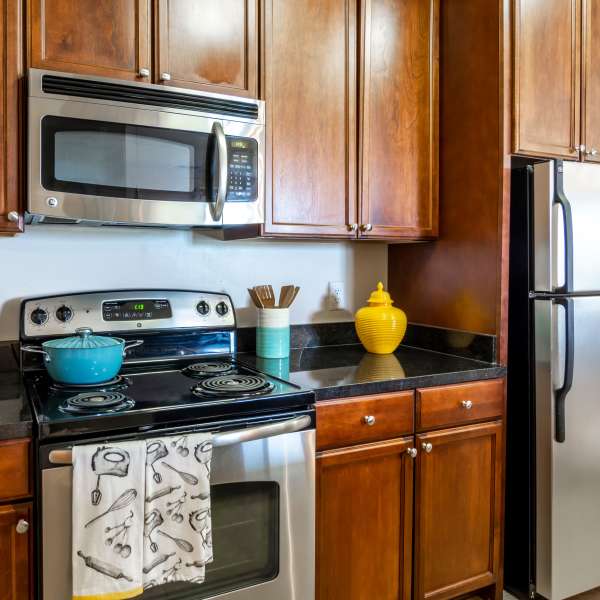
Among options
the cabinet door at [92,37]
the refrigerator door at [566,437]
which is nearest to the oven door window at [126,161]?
the cabinet door at [92,37]

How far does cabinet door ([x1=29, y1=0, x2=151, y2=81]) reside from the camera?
162 cm

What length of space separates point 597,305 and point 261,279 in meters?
1.25

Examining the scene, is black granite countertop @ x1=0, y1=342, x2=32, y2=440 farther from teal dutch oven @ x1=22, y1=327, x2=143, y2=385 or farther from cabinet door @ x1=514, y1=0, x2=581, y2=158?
cabinet door @ x1=514, y1=0, x2=581, y2=158

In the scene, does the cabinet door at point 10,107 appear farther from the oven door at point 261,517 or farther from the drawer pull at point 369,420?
the drawer pull at point 369,420

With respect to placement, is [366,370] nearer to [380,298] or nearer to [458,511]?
[380,298]

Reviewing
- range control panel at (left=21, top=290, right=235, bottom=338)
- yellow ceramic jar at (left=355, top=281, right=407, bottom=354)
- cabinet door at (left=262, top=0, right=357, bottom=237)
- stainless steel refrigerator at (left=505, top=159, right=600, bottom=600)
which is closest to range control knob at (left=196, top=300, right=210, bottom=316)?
range control panel at (left=21, top=290, right=235, bottom=338)

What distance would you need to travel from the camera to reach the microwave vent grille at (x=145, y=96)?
1.61 m

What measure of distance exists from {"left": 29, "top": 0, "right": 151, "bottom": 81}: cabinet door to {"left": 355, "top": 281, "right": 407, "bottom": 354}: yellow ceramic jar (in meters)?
1.18

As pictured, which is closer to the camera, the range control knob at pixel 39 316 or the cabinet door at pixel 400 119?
the range control knob at pixel 39 316

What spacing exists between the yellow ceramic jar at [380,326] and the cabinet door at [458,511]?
0.48 metres

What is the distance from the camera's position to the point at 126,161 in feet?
5.65

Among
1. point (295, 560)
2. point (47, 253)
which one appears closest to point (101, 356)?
point (47, 253)

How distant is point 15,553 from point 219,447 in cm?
51

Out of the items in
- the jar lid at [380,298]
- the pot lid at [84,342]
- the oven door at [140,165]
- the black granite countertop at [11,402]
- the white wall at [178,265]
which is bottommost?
the black granite countertop at [11,402]
